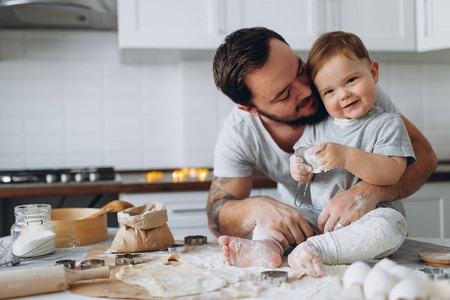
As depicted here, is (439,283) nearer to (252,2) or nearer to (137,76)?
(252,2)

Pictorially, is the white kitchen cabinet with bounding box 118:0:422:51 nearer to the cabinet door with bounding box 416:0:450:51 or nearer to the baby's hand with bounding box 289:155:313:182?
the cabinet door with bounding box 416:0:450:51

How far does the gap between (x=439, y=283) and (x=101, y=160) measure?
2.26 meters

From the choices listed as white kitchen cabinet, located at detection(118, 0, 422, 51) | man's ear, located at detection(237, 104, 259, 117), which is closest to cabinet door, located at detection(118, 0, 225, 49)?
white kitchen cabinet, located at detection(118, 0, 422, 51)

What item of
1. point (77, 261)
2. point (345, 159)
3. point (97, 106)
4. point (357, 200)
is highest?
point (97, 106)

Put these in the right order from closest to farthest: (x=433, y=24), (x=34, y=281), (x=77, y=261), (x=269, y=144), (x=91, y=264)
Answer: (x=34, y=281) → (x=91, y=264) → (x=77, y=261) → (x=269, y=144) → (x=433, y=24)

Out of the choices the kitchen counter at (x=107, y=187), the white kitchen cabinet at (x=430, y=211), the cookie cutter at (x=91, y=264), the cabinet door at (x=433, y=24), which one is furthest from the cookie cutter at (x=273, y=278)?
the cabinet door at (x=433, y=24)

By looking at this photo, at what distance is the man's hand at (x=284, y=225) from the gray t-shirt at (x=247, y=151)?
1.09ft

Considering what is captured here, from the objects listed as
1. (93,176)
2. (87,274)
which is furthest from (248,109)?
(93,176)

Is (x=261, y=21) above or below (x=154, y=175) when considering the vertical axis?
above

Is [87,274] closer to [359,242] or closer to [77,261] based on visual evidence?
[77,261]

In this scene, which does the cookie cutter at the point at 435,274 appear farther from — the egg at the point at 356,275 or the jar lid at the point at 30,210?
the jar lid at the point at 30,210

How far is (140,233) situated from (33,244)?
0.84ft

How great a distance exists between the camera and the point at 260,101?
1.35 meters

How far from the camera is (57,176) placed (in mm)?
2244
